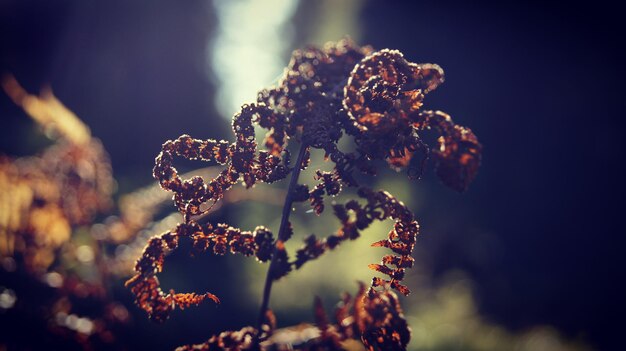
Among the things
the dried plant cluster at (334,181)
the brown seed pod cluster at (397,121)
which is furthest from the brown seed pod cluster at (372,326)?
→ the brown seed pod cluster at (397,121)

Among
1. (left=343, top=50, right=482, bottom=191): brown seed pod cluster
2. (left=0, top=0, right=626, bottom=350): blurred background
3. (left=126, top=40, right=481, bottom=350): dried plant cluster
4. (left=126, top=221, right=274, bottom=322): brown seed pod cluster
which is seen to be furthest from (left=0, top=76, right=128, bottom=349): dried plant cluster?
(left=0, top=0, right=626, bottom=350): blurred background

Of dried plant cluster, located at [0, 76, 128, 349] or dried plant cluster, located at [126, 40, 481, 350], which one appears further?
dried plant cluster, located at [0, 76, 128, 349]

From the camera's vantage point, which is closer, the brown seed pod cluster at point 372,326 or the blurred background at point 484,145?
the brown seed pod cluster at point 372,326

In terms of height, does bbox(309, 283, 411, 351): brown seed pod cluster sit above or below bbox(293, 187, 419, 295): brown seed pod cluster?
below

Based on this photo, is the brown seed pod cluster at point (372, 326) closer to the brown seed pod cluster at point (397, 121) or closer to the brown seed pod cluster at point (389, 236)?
the brown seed pod cluster at point (389, 236)

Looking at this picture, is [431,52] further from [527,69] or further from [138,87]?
[138,87]

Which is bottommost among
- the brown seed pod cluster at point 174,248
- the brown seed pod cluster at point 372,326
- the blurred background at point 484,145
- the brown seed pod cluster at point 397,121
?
the brown seed pod cluster at point 372,326

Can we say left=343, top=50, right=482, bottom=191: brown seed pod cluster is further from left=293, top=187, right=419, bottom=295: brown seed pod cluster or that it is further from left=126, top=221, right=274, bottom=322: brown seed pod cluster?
left=126, top=221, right=274, bottom=322: brown seed pod cluster

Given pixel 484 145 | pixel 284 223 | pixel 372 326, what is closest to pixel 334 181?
pixel 284 223
